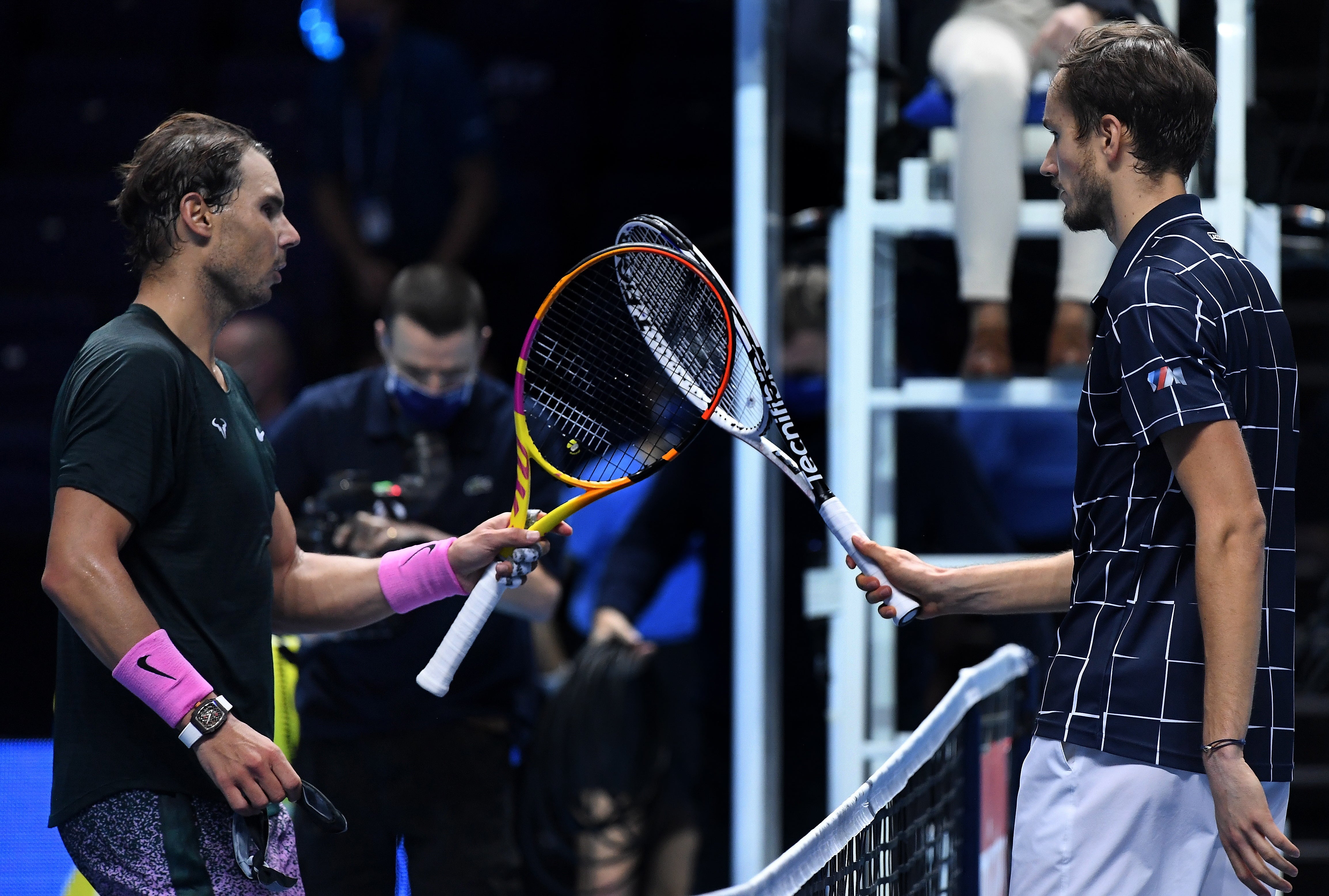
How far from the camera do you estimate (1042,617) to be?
3.86 metres

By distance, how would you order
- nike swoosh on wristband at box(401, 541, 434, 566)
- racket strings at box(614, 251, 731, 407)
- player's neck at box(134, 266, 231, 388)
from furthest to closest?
racket strings at box(614, 251, 731, 407) → nike swoosh on wristband at box(401, 541, 434, 566) → player's neck at box(134, 266, 231, 388)

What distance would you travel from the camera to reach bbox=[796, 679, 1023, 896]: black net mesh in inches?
72.1

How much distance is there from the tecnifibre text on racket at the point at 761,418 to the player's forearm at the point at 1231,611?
453 mm

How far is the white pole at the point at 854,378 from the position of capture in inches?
131

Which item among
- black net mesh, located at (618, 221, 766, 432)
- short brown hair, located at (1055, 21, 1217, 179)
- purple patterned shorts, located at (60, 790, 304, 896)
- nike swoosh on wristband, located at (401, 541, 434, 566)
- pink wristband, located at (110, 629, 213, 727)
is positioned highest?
short brown hair, located at (1055, 21, 1217, 179)

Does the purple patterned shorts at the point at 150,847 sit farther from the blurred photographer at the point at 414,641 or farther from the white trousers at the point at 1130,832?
the blurred photographer at the point at 414,641

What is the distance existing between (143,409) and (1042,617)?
275 cm

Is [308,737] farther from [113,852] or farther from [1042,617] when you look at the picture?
[1042,617]

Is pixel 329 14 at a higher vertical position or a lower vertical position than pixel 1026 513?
higher

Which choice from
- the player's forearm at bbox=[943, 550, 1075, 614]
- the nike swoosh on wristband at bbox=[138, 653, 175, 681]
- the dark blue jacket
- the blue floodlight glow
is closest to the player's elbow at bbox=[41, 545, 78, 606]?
the nike swoosh on wristband at bbox=[138, 653, 175, 681]

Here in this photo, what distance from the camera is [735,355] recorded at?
213cm

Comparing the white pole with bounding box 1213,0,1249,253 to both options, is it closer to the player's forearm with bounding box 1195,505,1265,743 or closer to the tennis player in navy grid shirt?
the tennis player in navy grid shirt

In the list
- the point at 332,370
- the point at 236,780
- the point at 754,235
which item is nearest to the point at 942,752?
the point at 236,780

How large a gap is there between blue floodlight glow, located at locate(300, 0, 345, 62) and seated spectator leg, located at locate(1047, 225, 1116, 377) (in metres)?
2.73
